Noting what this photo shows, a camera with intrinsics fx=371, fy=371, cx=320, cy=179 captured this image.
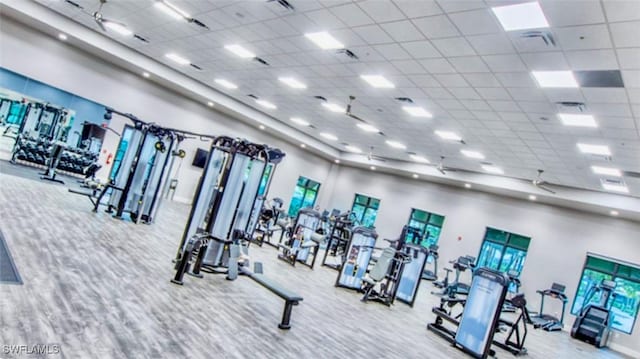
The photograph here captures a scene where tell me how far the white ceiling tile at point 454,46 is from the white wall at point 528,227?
9162mm

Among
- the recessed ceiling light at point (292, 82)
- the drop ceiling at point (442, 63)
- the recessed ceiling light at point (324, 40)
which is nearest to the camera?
the drop ceiling at point (442, 63)

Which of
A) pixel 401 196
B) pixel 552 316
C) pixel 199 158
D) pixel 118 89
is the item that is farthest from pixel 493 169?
pixel 118 89

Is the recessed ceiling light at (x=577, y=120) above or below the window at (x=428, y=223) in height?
above

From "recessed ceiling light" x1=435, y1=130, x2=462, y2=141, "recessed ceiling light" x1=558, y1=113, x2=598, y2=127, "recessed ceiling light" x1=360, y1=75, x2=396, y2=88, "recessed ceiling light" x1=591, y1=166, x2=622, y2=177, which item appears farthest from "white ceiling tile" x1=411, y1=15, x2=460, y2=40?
"recessed ceiling light" x1=591, y1=166, x2=622, y2=177

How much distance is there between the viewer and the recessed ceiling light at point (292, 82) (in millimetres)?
8820

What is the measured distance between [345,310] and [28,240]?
4395 mm

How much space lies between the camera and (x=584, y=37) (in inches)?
161

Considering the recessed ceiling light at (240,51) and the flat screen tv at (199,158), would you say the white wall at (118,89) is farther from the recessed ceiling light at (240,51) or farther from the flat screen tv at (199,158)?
the recessed ceiling light at (240,51)

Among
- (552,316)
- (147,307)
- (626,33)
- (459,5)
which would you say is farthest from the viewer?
(552,316)

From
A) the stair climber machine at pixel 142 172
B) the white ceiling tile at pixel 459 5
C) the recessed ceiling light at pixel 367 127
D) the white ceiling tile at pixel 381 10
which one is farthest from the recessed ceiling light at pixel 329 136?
the white ceiling tile at pixel 459 5

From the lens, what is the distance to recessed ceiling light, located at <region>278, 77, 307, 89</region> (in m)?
8.82

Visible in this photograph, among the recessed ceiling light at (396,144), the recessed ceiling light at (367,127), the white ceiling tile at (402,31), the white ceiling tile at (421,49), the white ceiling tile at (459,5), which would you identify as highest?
the white ceiling tile at (459,5)

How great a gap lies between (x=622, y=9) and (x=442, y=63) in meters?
2.42

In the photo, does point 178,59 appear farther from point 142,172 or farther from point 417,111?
point 417,111
